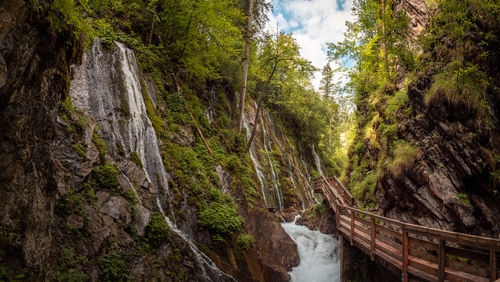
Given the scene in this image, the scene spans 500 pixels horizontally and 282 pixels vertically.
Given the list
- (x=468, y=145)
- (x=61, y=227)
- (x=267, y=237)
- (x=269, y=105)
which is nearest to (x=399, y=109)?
(x=468, y=145)

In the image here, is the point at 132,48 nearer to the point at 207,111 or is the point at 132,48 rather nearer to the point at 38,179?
the point at 207,111

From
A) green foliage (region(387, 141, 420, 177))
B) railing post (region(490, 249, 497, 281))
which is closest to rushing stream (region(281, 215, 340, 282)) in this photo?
green foliage (region(387, 141, 420, 177))

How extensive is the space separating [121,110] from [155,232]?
139 inches

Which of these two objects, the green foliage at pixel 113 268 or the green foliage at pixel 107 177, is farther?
the green foliage at pixel 107 177

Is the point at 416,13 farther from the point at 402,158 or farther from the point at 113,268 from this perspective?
the point at 113,268

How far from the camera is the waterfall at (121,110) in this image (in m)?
5.69

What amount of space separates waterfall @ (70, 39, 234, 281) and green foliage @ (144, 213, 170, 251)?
458 millimetres

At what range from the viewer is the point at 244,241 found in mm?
7039

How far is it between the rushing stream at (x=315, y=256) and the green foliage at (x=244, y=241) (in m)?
2.84

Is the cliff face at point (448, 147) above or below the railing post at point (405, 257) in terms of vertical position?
above

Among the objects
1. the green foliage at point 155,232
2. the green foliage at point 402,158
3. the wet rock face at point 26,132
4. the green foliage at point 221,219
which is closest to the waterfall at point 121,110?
the green foliage at point 155,232

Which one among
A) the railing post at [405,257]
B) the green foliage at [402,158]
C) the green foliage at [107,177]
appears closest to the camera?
the green foliage at [107,177]

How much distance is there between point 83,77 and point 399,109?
11.7 metres

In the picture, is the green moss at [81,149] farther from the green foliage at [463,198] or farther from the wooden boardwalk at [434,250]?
the green foliage at [463,198]
